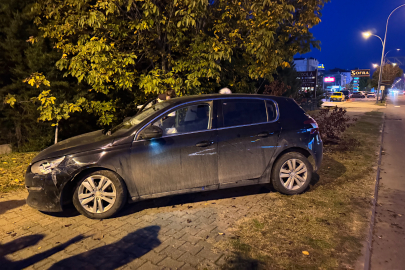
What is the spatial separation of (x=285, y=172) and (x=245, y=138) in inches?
37.8

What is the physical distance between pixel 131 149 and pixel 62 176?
987 mm

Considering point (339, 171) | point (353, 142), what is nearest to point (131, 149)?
point (339, 171)

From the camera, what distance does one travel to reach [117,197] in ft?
13.8

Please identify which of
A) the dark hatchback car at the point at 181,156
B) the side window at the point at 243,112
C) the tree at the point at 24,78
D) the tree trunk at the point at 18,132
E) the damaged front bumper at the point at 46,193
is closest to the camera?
the damaged front bumper at the point at 46,193

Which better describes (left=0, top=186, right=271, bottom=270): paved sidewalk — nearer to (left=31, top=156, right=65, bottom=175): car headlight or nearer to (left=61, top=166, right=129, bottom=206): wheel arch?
(left=61, top=166, right=129, bottom=206): wheel arch

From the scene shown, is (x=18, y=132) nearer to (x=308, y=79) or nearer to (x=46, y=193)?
(x=46, y=193)

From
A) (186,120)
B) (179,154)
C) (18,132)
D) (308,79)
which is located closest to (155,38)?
Answer: (186,120)

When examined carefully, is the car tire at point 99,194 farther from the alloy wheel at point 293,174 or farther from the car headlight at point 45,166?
the alloy wheel at point 293,174

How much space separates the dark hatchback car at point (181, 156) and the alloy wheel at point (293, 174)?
0.02m

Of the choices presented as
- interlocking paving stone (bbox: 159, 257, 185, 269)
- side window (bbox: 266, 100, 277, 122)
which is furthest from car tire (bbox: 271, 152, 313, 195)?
interlocking paving stone (bbox: 159, 257, 185, 269)

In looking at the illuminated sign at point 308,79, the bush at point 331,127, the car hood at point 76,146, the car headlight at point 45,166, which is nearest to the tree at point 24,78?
the car hood at point 76,146

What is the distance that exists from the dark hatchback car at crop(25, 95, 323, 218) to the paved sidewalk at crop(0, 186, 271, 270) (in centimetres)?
30

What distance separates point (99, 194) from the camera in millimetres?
4191

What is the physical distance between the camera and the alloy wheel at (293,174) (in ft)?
16.4
